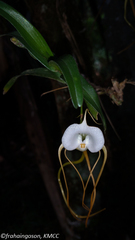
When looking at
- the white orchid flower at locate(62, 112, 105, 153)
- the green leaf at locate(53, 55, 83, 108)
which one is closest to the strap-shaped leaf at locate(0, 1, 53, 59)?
the green leaf at locate(53, 55, 83, 108)

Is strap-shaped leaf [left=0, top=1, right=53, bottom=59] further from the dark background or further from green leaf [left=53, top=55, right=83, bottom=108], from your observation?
the dark background

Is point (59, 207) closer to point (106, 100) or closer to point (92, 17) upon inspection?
point (106, 100)

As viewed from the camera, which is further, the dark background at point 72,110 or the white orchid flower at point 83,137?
the dark background at point 72,110

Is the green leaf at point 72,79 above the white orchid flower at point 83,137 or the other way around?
above

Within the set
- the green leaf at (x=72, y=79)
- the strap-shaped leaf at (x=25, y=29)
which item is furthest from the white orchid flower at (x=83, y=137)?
the strap-shaped leaf at (x=25, y=29)

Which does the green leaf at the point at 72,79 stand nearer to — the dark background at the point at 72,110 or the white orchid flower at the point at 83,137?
the white orchid flower at the point at 83,137
